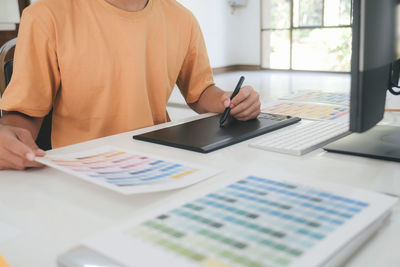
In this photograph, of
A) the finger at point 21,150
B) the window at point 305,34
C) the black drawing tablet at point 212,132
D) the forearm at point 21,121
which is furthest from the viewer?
the window at point 305,34

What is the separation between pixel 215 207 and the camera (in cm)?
52

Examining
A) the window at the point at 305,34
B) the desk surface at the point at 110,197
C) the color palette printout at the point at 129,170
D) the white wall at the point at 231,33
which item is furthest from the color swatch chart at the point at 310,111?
the white wall at the point at 231,33

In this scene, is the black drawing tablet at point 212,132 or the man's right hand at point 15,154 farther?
the black drawing tablet at point 212,132

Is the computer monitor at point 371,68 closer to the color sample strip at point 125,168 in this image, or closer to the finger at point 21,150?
the color sample strip at point 125,168

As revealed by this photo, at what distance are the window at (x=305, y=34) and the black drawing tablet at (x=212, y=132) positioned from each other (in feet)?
22.1

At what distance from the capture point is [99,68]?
3.75 feet

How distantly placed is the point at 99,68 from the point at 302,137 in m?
0.59

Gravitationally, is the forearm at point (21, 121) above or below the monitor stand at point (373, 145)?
above

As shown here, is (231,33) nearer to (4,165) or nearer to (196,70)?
(196,70)

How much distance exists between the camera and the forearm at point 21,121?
0.99 m

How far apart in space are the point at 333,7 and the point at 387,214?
7.58 metres

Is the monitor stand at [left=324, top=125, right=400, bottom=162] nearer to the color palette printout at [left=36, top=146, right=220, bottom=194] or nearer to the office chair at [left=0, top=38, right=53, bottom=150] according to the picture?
the color palette printout at [left=36, top=146, right=220, bottom=194]

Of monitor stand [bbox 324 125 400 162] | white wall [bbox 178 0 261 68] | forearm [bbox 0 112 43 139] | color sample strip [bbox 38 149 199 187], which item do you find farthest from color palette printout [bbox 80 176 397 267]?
white wall [bbox 178 0 261 68]

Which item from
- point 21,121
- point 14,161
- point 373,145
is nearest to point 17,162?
point 14,161
